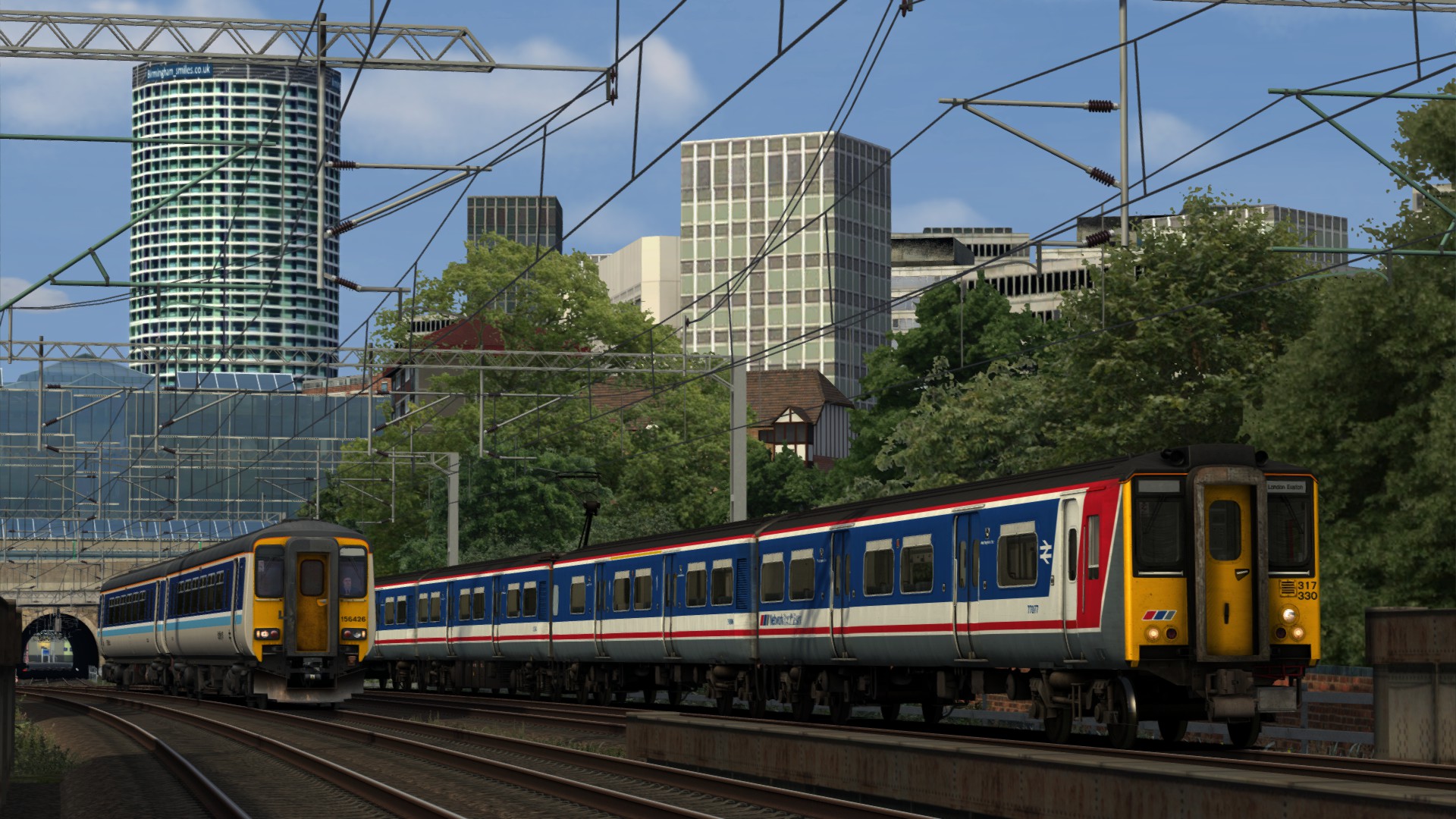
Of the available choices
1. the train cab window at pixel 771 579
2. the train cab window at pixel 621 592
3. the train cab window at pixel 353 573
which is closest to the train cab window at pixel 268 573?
the train cab window at pixel 353 573

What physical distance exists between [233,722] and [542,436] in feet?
144

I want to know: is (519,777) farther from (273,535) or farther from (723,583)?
(273,535)

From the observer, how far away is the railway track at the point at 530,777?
1706 centimetres

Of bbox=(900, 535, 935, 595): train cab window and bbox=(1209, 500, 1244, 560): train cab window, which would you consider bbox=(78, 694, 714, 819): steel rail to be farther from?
bbox=(1209, 500, 1244, 560): train cab window

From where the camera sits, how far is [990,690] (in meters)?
23.4

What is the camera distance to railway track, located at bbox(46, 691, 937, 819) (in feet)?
56.0

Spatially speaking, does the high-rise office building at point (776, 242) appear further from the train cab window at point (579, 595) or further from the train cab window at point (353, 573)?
the train cab window at point (353, 573)

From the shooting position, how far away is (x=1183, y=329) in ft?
159

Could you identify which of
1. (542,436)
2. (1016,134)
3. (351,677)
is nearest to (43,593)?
(542,436)

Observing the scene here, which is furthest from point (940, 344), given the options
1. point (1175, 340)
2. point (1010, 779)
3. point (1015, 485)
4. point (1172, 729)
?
point (1010, 779)

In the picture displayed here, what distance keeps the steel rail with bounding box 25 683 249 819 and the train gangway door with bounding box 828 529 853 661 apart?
8699mm

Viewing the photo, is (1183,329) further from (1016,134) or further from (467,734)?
(467,734)

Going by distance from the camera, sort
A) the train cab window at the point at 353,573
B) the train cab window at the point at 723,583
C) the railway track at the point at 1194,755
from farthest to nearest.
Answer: the train cab window at the point at 353,573 → the train cab window at the point at 723,583 → the railway track at the point at 1194,755

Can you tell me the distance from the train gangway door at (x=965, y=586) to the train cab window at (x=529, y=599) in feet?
A: 64.6
